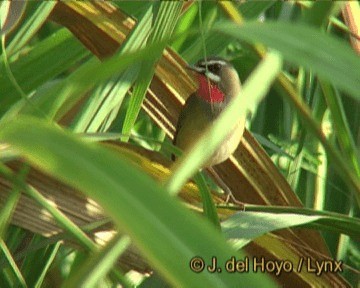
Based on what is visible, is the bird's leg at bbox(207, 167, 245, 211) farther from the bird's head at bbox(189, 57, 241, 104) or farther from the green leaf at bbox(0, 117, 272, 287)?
the green leaf at bbox(0, 117, 272, 287)

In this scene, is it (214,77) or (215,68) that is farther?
(214,77)

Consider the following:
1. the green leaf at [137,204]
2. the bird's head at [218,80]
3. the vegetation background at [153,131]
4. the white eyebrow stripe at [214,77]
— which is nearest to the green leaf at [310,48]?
the vegetation background at [153,131]

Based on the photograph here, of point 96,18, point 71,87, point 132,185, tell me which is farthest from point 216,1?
point 132,185

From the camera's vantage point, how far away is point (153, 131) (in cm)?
240

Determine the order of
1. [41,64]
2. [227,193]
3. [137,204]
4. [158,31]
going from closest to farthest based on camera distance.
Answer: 1. [137,204]
2. [158,31]
3. [41,64]
4. [227,193]

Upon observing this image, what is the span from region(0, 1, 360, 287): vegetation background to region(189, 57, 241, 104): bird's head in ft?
0.15

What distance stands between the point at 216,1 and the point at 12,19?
30 cm

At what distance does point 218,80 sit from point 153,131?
36cm

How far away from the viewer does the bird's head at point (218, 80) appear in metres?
2.47

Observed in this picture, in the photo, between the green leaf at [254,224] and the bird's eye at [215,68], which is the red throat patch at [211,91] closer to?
the bird's eye at [215,68]

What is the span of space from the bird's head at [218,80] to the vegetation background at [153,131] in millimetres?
45
